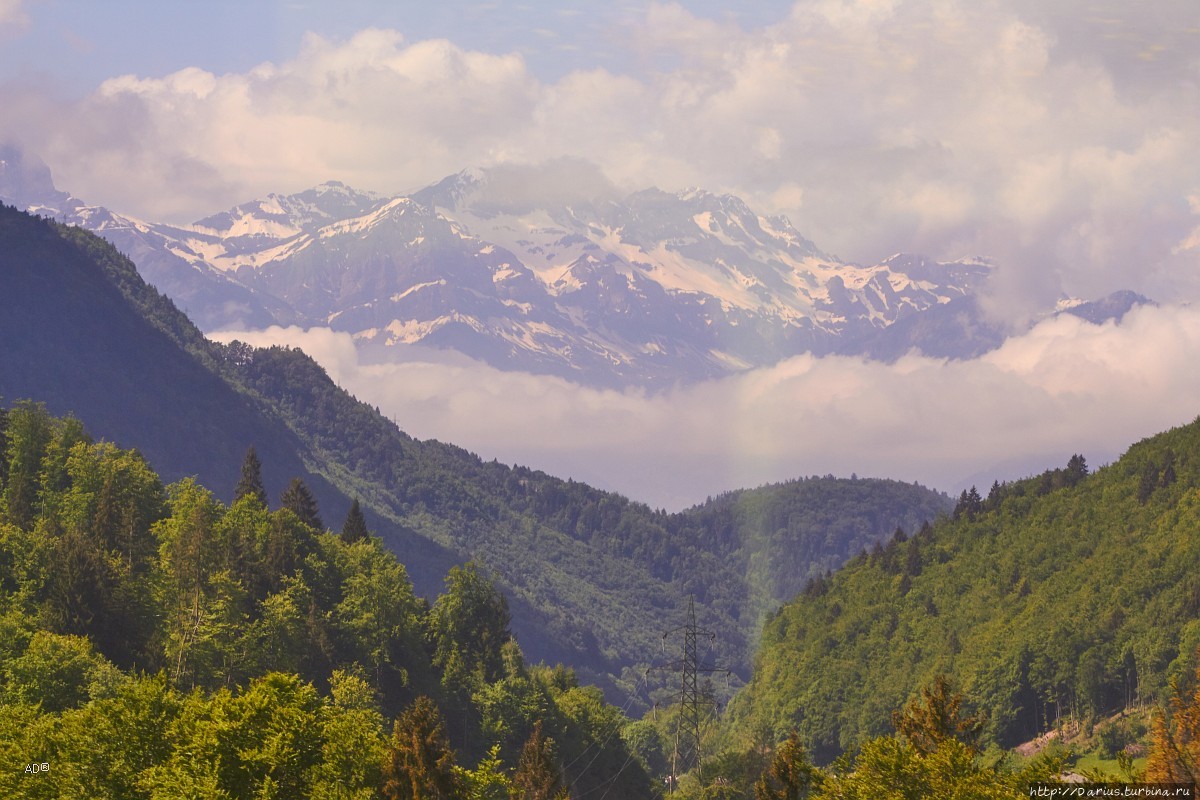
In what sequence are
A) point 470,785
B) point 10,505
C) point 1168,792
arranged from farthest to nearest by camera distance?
point 10,505 → point 470,785 → point 1168,792

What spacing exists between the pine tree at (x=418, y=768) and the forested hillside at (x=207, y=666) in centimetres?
12

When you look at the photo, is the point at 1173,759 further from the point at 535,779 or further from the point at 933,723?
the point at 535,779

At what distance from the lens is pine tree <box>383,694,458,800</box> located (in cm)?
9350

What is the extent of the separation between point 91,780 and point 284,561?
320 ft

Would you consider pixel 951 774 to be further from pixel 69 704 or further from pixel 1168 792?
pixel 69 704

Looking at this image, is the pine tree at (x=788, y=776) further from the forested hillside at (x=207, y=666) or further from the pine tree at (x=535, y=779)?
the forested hillside at (x=207, y=666)

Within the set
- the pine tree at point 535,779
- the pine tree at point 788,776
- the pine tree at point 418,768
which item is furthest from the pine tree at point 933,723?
the pine tree at point 418,768

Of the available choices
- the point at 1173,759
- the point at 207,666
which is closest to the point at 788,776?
the point at 1173,759

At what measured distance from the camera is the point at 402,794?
93.4 meters

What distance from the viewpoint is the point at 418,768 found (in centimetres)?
9456

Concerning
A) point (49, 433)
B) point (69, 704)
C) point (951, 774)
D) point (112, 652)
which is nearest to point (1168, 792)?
point (951, 774)

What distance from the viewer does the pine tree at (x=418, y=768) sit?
93500 mm

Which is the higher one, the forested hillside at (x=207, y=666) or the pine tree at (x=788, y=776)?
the forested hillside at (x=207, y=666)

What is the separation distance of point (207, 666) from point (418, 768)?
55122mm
